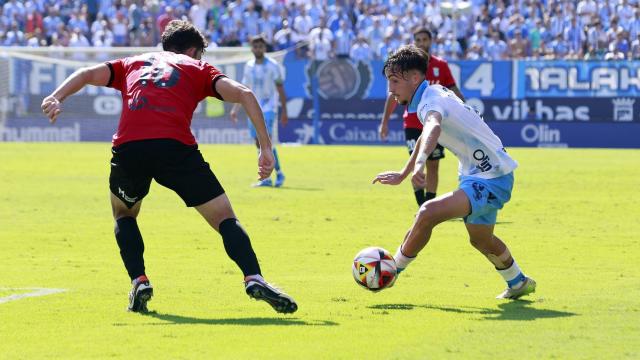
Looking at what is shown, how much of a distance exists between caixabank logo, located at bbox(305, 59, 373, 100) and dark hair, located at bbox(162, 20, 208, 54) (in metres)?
28.2

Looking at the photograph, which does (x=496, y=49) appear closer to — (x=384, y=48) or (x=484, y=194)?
(x=384, y=48)

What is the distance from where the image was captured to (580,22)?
39.4 m

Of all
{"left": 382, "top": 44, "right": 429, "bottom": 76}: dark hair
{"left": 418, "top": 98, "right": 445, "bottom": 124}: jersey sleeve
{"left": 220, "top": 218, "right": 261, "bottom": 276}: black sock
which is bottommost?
{"left": 220, "top": 218, "right": 261, "bottom": 276}: black sock

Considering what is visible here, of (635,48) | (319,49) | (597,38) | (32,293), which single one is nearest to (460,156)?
(32,293)

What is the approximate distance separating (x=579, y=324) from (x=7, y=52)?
32.8 metres

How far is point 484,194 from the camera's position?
9.36 m

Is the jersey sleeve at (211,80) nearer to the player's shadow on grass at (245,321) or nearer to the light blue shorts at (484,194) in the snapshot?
the player's shadow on grass at (245,321)

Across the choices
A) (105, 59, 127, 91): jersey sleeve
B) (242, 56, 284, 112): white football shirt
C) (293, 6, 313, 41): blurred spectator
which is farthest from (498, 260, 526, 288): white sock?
(293, 6, 313, 41): blurred spectator

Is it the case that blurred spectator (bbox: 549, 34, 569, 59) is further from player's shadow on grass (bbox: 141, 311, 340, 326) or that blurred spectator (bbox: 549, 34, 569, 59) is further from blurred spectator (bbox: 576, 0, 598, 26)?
player's shadow on grass (bbox: 141, 311, 340, 326)

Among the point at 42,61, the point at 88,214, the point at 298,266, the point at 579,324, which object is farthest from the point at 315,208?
the point at 42,61

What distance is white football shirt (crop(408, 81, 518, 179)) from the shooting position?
9.34 meters

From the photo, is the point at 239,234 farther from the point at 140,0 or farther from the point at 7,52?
the point at 140,0

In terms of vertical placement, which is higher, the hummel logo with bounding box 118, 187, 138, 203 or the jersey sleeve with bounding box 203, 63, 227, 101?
the jersey sleeve with bounding box 203, 63, 227, 101

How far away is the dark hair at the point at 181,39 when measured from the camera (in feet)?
30.5
